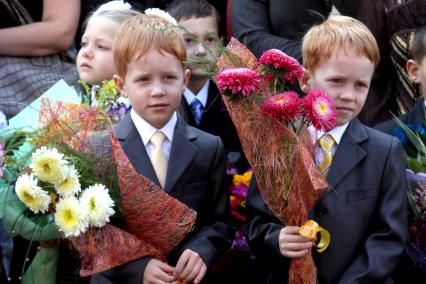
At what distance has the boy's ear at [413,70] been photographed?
401 cm

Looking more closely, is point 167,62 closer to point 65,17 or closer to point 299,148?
point 299,148

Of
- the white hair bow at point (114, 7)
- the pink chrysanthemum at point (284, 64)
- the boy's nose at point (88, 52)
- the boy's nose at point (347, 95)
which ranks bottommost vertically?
the boy's nose at point (88, 52)

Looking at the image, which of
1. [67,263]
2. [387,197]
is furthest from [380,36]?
[67,263]

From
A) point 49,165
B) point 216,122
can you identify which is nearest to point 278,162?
point 49,165

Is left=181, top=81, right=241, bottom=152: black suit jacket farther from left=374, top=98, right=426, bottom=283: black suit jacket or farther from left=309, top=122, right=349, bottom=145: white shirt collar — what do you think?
left=309, top=122, right=349, bottom=145: white shirt collar

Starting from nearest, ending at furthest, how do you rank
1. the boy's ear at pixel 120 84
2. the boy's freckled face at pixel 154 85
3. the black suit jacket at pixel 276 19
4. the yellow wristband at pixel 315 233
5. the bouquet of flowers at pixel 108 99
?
the yellow wristband at pixel 315 233
the boy's freckled face at pixel 154 85
the boy's ear at pixel 120 84
the bouquet of flowers at pixel 108 99
the black suit jacket at pixel 276 19

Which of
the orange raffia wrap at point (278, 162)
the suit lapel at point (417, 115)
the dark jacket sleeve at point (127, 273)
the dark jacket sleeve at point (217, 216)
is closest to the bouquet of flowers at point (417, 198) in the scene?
the suit lapel at point (417, 115)

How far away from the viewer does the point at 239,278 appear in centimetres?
420

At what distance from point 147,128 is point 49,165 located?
0.48 meters

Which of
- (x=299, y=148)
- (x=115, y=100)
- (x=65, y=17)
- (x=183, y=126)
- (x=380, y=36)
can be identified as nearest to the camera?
(x=299, y=148)

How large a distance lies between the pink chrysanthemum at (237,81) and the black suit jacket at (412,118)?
3.39 ft

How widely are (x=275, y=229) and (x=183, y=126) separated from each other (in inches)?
A: 22.7

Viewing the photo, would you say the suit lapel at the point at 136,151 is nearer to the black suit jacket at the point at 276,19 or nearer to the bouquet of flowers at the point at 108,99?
the bouquet of flowers at the point at 108,99

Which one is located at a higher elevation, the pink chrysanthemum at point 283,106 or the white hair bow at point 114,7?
the pink chrysanthemum at point 283,106
